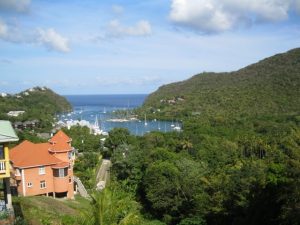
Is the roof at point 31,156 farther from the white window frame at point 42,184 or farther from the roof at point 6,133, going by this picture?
the roof at point 6,133

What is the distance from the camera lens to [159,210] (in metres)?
31.6

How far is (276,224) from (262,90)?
301 ft

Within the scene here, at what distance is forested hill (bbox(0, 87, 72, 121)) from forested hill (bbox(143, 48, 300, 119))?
36632 mm

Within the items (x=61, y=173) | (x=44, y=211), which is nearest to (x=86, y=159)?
(x=61, y=173)

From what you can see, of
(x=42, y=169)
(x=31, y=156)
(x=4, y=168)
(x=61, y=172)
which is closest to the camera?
(x=4, y=168)

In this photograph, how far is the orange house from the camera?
2741 cm

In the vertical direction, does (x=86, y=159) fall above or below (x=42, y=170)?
below

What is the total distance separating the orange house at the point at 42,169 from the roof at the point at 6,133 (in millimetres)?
10928

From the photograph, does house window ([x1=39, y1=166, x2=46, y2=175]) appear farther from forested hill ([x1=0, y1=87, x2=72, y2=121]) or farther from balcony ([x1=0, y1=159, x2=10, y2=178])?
forested hill ([x1=0, y1=87, x2=72, y2=121])

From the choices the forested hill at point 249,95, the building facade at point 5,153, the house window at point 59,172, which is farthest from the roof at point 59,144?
the forested hill at point 249,95

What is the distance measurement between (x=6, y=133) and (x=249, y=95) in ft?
323

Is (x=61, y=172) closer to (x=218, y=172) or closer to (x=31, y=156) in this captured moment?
(x=31, y=156)

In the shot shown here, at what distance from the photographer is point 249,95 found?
10925cm

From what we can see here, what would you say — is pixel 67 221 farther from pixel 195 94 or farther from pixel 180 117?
pixel 195 94
